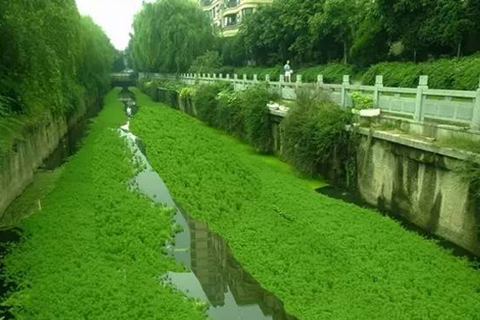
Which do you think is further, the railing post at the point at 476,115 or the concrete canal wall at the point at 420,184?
the railing post at the point at 476,115

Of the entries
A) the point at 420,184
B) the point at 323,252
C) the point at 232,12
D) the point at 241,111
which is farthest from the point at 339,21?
the point at 232,12

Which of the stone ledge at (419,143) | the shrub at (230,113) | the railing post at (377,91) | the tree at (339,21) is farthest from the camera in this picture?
the tree at (339,21)

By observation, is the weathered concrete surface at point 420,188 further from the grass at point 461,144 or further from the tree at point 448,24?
the tree at point 448,24

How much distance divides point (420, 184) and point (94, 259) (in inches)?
250

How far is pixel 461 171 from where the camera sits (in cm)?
745

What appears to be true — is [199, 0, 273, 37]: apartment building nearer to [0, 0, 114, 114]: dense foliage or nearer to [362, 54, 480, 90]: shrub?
[362, 54, 480, 90]: shrub

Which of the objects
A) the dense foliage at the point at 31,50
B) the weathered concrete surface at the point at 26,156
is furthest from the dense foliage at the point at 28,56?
the weathered concrete surface at the point at 26,156

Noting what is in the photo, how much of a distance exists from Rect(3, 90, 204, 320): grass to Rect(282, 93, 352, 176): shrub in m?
4.13

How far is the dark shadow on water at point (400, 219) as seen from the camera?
24.8ft

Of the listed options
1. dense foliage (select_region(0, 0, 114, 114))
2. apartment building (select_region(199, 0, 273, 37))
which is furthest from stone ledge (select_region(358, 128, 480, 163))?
apartment building (select_region(199, 0, 273, 37))

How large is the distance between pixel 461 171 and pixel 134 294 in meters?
5.59

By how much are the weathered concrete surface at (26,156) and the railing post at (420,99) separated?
8.97 meters

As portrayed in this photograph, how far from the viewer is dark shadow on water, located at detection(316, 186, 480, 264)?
755 centimetres

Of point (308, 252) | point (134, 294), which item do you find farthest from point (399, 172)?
point (134, 294)
